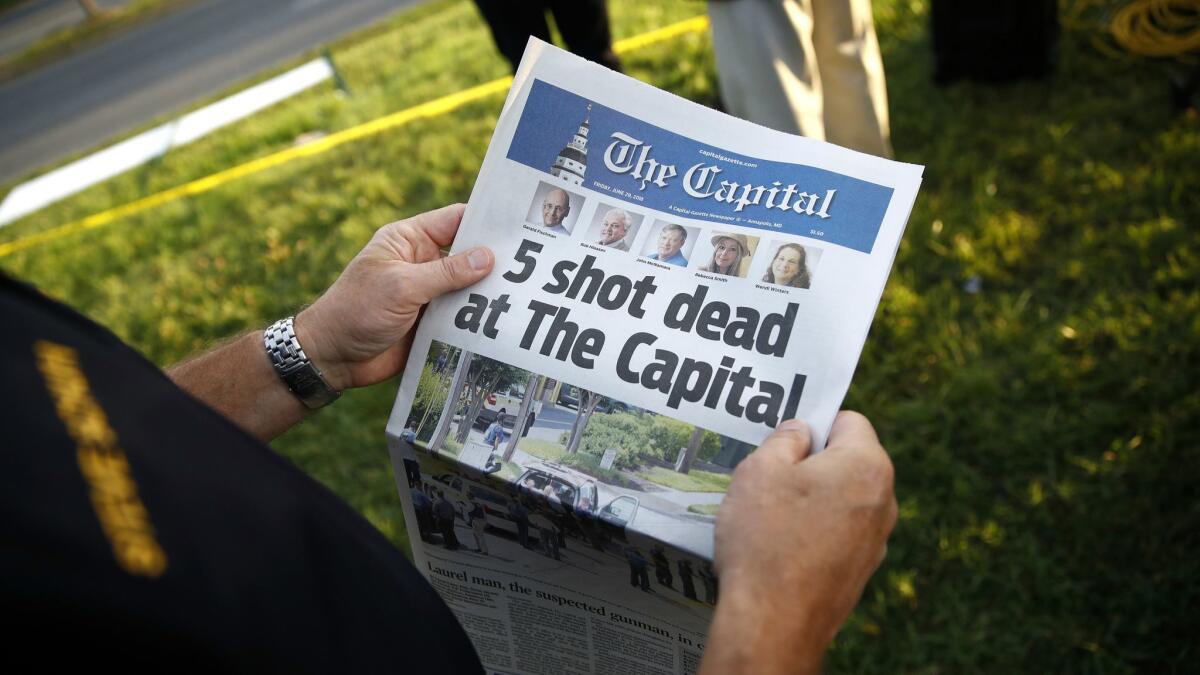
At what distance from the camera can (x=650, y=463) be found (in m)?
0.92

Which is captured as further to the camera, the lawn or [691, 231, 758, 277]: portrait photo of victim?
the lawn

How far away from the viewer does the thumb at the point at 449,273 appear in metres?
1.01

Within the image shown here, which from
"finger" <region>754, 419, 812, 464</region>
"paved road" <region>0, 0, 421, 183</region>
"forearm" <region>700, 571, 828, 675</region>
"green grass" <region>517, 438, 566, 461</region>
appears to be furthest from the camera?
"paved road" <region>0, 0, 421, 183</region>

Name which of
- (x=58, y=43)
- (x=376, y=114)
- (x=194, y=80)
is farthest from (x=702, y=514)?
(x=58, y=43)

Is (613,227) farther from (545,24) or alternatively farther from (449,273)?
(545,24)

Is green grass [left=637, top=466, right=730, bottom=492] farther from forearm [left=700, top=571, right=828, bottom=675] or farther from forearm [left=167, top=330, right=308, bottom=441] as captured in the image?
forearm [left=167, top=330, right=308, bottom=441]

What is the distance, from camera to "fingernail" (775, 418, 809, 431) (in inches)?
34.3

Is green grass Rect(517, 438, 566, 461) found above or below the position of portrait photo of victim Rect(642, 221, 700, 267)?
below

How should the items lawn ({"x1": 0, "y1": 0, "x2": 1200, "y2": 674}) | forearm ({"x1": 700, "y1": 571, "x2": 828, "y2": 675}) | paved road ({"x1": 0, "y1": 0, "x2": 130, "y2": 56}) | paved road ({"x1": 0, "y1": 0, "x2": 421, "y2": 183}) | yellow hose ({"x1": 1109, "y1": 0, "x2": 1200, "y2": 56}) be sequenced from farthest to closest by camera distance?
paved road ({"x1": 0, "y1": 0, "x2": 130, "y2": 56}), paved road ({"x1": 0, "y1": 0, "x2": 421, "y2": 183}), yellow hose ({"x1": 1109, "y1": 0, "x2": 1200, "y2": 56}), lawn ({"x1": 0, "y1": 0, "x2": 1200, "y2": 674}), forearm ({"x1": 700, "y1": 571, "x2": 828, "y2": 675})

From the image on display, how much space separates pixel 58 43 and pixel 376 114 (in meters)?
9.28

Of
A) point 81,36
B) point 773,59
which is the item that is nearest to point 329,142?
point 773,59

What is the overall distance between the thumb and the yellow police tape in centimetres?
256

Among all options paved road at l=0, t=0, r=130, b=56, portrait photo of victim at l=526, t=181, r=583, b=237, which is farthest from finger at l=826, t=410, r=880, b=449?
paved road at l=0, t=0, r=130, b=56

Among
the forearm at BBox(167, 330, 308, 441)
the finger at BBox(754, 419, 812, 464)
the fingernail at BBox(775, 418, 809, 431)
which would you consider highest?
the fingernail at BBox(775, 418, 809, 431)
